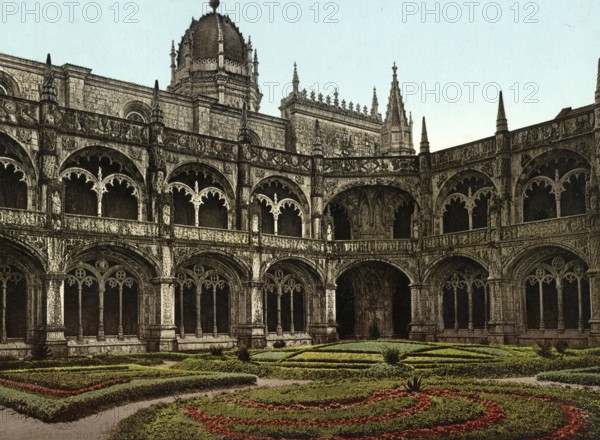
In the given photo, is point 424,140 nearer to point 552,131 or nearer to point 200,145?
point 552,131

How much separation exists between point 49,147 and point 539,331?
26287mm

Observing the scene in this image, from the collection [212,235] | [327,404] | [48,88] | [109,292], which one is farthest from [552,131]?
[327,404]

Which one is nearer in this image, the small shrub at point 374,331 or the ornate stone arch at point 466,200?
the ornate stone arch at point 466,200

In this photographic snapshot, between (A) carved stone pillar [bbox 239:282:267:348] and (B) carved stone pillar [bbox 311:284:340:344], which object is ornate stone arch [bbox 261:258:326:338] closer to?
(B) carved stone pillar [bbox 311:284:340:344]

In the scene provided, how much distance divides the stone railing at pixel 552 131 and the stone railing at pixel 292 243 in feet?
41.6

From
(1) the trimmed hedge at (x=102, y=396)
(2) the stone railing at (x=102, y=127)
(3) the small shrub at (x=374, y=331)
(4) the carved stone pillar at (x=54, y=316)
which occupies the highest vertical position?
(2) the stone railing at (x=102, y=127)

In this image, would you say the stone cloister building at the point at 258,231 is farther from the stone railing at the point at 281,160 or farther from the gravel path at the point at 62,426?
the gravel path at the point at 62,426

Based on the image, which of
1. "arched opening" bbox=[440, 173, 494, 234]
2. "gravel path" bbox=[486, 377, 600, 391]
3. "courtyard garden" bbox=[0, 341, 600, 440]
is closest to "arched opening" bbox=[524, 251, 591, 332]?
"arched opening" bbox=[440, 173, 494, 234]

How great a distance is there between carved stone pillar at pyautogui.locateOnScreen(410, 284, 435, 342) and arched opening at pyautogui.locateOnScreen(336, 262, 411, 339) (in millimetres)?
2054

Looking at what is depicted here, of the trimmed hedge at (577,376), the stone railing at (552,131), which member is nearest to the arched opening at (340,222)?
the stone railing at (552,131)

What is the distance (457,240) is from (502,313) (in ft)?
16.7

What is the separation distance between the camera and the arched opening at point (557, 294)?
36.4 metres

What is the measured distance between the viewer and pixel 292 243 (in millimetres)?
42656

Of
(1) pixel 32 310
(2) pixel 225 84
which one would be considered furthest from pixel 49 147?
(2) pixel 225 84
